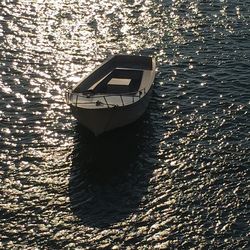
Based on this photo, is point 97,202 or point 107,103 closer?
point 97,202

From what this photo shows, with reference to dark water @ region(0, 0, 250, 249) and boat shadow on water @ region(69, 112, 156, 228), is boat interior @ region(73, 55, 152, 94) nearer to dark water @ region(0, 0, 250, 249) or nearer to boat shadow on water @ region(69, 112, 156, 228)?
dark water @ region(0, 0, 250, 249)

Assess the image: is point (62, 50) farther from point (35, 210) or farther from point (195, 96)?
point (35, 210)

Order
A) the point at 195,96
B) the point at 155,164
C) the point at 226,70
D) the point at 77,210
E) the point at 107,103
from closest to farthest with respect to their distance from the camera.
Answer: the point at 77,210 → the point at 155,164 → the point at 107,103 → the point at 195,96 → the point at 226,70

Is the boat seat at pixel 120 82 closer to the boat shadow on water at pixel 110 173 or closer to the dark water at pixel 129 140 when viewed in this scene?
the dark water at pixel 129 140

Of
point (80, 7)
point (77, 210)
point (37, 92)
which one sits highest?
point (80, 7)

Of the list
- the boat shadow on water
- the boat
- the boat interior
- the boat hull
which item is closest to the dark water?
the boat shadow on water

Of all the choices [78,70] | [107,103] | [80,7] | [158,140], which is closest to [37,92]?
[78,70]

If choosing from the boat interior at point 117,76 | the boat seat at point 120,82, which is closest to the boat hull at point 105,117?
the boat interior at point 117,76
